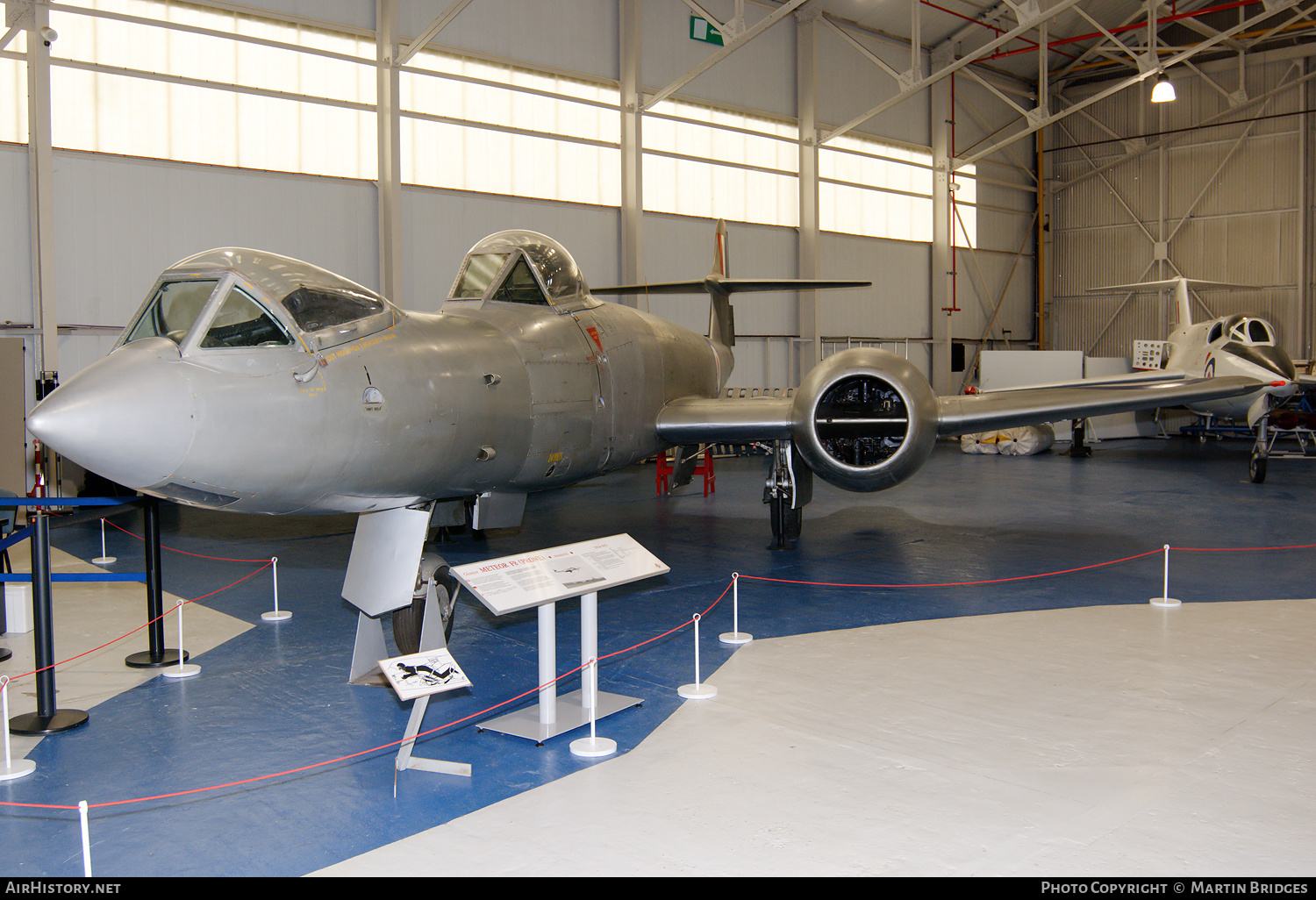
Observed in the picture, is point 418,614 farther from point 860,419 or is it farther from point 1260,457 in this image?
point 1260,457

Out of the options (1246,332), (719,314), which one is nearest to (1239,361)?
(1246,332)

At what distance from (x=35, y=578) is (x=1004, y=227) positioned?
99.4ft

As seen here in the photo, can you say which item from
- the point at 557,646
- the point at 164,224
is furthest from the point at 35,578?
the point at 164,224

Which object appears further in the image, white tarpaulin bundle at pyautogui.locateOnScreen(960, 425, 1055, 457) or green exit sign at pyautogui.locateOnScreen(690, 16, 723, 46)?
white tarpaulin bundle at pyautogui.locateOnScreen(960, 425, 1055, 457)

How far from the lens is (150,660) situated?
21.1 feet

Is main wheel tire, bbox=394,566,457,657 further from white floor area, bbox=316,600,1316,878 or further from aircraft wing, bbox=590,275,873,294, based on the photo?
aircraft wing, bbox=590,275,873,294

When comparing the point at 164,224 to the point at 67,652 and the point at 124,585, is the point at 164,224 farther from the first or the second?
the point at 67,652

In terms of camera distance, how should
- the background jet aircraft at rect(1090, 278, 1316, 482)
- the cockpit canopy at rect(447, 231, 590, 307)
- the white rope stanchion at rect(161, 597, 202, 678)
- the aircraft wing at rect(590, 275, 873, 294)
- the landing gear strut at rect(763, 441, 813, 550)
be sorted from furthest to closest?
the background jet aircraft at rect(1090, 278, 1316, 482)
the aircraft wing at rect(590, 275, 873, 294)
the landing gear strut at rect(763, 441, 813, 550)
the cockpit canopy at rect(447, 231, 590, 307)
the white rope stanchion at rect(161, 597, 202, 678)

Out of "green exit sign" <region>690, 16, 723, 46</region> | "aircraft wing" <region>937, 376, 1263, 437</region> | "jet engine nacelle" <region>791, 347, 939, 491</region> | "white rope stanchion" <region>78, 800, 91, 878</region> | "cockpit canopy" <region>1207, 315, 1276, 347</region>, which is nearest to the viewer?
"white rope stanchion" <region>78, 800, 91, 878</region>

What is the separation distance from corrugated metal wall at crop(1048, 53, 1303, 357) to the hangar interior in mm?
95

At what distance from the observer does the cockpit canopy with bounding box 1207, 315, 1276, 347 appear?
59.7 ft

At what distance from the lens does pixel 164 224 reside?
1462 centimetres

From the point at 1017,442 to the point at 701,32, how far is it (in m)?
12.5

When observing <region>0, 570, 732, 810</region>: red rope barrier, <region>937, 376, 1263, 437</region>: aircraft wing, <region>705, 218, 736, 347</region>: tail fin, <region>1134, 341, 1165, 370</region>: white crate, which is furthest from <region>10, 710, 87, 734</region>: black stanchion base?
<region>1134, 341, 1165, 370</region>: white crate
